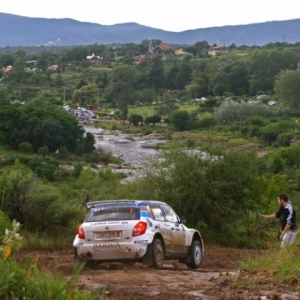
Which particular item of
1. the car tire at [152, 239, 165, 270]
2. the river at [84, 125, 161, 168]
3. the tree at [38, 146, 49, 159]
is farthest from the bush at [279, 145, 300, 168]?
the car tire at [152, 239, 165, 270]

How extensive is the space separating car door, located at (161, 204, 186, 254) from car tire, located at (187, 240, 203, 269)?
393 millimetres

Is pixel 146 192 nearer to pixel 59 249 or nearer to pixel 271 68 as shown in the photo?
pixel 59 249

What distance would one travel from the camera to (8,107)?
88.2 m

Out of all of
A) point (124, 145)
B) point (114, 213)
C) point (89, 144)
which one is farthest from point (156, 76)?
point (114, 213)

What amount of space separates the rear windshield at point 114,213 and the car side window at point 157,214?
498 mm

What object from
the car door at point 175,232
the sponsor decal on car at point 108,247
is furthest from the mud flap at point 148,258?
the car door at point 175,232

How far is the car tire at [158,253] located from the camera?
12.0m

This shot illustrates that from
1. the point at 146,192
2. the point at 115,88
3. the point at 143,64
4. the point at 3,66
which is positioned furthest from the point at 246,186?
the point at 3,66

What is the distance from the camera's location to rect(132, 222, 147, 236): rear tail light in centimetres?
1190

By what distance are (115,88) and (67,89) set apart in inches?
615

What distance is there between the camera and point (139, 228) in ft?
39.2

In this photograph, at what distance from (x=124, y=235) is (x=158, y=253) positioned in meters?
0.71

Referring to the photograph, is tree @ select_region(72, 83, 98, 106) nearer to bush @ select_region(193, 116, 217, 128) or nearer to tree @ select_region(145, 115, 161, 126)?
tree @ select_region(145, 115, 161, 126)

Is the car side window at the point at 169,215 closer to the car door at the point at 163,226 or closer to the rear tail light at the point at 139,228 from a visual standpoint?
the car door at the point at 163,226
